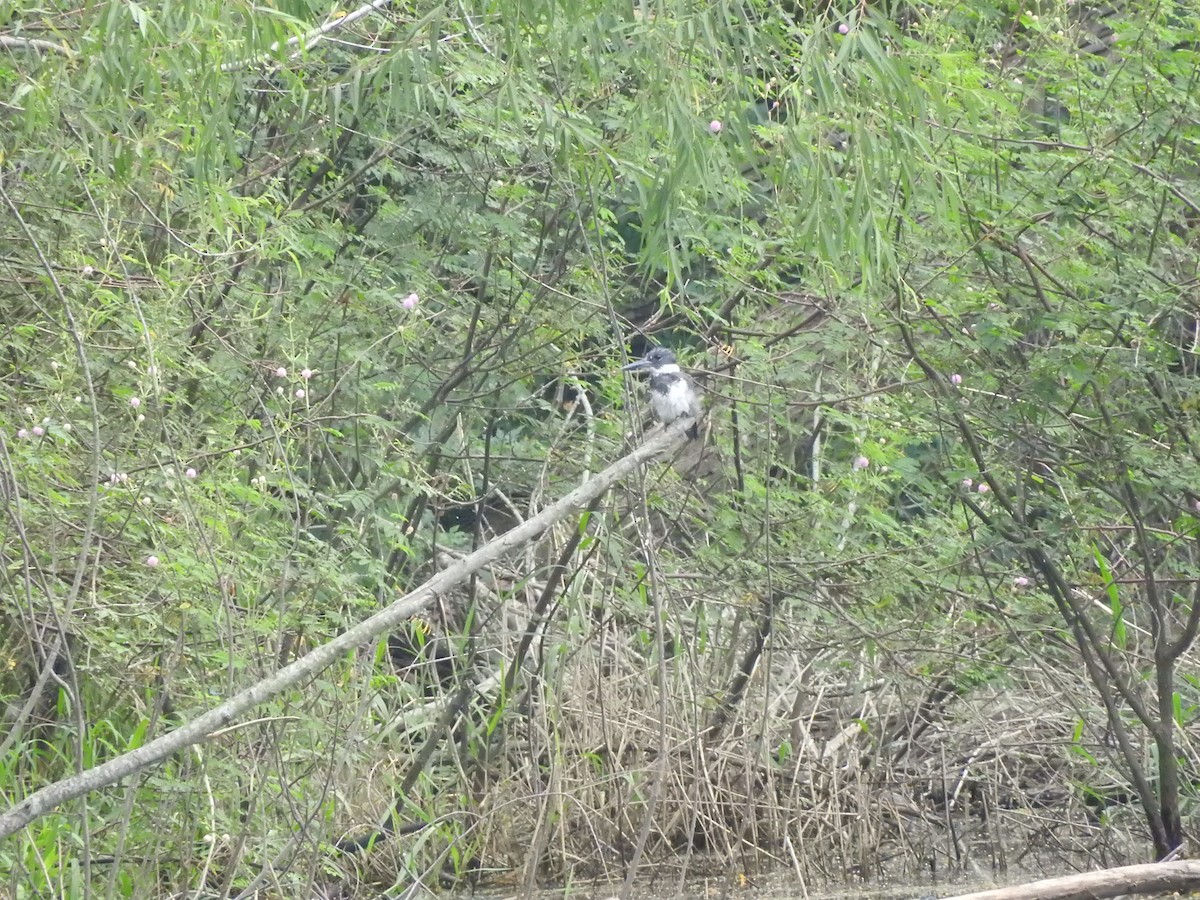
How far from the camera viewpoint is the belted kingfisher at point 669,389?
216 inches

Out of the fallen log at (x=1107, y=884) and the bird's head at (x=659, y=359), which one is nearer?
the fallen log at (x=1107, y=884)

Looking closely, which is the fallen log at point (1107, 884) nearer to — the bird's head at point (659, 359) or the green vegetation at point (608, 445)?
the green vegetation at point (608, 445)

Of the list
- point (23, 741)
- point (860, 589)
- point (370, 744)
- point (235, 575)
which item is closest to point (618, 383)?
point (860, 589)

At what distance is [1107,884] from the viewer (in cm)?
308

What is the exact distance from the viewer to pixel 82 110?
3.10 m

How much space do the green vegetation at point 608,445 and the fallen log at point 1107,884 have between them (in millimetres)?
1080

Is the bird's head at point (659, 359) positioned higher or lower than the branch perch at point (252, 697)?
lower

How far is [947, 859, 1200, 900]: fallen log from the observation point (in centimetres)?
285

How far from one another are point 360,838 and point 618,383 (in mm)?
1888

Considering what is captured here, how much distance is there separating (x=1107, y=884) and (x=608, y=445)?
2.88m

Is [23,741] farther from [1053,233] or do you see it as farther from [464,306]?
[1053,233]

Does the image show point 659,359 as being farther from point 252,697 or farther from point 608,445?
point 252,697

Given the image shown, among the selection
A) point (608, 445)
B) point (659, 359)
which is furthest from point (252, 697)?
point (659, 359)

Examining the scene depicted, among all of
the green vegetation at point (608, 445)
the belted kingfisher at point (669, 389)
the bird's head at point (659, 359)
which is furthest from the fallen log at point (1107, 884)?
the bird's head at point (659, 359)
